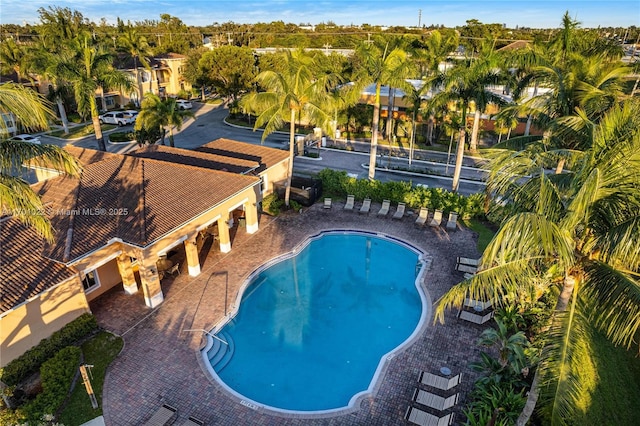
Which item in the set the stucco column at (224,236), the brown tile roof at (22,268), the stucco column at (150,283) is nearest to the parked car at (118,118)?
the stucco column at (224,236)

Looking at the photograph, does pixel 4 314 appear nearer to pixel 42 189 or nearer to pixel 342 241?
pixel 42 189

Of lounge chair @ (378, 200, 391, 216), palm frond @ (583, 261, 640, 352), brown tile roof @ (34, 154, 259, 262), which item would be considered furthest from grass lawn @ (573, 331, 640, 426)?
brown tile roof @ (34, 154, 259, 262)

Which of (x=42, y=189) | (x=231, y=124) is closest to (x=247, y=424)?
(x=42, y=189)

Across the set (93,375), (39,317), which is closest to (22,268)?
(39,317)

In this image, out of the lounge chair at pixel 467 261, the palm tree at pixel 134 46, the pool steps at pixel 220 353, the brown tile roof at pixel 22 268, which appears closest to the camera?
the brown tile roof at pixel 22 268

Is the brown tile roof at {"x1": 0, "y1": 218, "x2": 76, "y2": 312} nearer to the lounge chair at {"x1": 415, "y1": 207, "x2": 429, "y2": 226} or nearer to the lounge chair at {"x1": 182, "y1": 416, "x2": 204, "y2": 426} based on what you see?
the lounge chair at {"x1": 182, "y1": 416, "x2": 204, "y2": 426}

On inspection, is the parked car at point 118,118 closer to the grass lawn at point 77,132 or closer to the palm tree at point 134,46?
the grass lawn at point 77,132
